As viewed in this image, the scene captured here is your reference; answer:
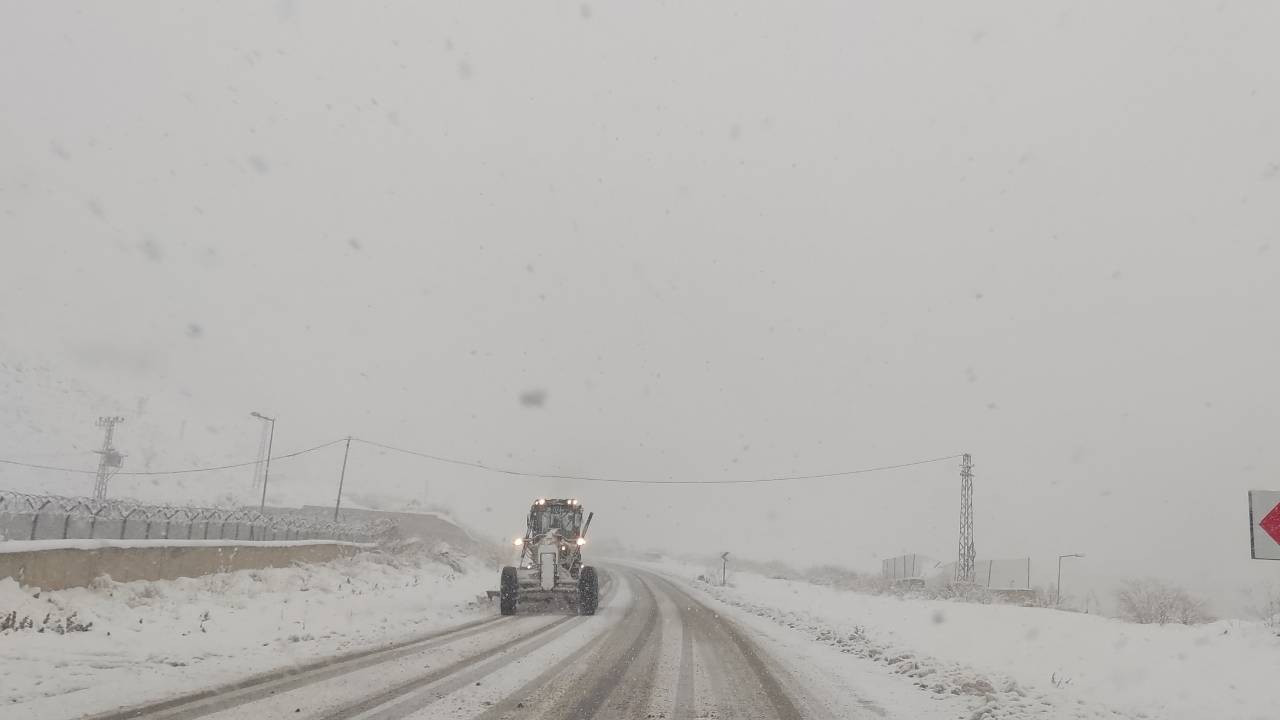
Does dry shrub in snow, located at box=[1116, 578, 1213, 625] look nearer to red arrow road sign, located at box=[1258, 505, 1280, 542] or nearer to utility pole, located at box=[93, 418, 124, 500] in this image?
red arrow road sign, located at box=[1258, 505, 1280, 542]

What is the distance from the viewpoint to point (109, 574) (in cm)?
1373

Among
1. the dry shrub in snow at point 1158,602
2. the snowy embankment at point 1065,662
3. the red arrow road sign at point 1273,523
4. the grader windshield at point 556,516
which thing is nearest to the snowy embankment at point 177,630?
the grader windshield at point 556,516

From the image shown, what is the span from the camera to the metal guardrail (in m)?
13.4

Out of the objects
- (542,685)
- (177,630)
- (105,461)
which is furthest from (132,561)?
(105,461)

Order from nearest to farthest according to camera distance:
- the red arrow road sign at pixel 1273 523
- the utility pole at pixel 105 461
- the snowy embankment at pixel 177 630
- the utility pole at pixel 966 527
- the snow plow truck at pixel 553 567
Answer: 1. the snowy embankment at pixel 177 630
2. the red arrow road sign at pixel 1273 523
3. the snow plow truck at pixel 553 567
4. the utility pole at pixel 966 527
5. the utility pole at pixel 105 461

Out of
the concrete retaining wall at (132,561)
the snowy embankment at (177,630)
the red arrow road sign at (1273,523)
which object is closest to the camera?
the snowy embankment at (177,630)

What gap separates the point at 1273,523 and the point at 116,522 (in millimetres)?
20963

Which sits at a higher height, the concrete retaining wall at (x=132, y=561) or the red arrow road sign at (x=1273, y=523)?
the red arrow road sign at (x=1273, y=523)

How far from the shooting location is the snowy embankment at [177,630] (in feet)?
22.2

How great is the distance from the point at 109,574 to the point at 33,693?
9075 millimetres

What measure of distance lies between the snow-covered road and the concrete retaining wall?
6.83m

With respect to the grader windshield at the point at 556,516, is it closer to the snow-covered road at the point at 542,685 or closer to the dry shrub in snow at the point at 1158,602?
the snow-covered road at the point at 542,685

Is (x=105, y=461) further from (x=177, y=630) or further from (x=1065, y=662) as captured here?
(x=1065, y=662)

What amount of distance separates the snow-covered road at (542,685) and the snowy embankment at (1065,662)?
4.68ft
